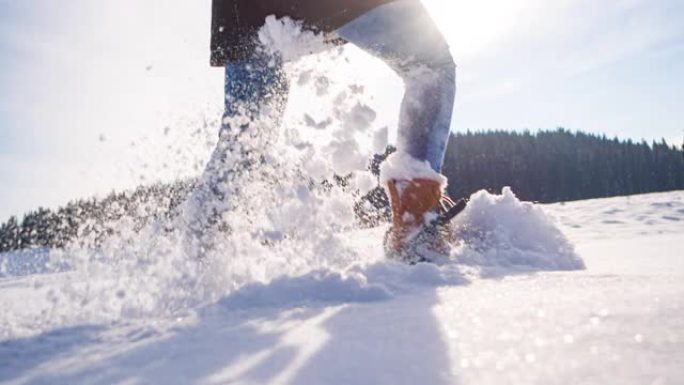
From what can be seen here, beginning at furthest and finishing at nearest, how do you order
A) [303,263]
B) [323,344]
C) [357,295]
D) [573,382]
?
1. [303,263]
2. [357,295]
3. [323,344]
4. [573,382]

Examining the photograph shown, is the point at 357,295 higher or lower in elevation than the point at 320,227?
lower

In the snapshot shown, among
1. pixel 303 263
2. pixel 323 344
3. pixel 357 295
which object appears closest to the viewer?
pixel 323 344

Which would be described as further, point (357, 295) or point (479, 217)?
point (479, 217)

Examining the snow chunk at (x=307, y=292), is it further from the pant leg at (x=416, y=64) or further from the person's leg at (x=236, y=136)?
the pant leg at (x=416, y=64)

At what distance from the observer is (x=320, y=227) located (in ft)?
6.29

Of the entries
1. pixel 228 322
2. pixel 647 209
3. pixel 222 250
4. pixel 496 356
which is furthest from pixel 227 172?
pixel 647 209

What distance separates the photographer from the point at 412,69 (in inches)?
76.5

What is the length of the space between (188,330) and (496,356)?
19.1 inches

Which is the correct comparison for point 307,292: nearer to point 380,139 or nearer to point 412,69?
point 380,139

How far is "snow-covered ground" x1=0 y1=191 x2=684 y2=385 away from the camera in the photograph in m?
0.50

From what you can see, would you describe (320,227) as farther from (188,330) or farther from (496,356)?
(496,356)

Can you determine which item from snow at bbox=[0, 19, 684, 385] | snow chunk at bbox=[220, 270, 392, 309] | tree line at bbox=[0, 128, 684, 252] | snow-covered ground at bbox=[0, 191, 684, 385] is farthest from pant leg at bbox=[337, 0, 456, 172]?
tree line at bbox=[0, 128, 684, 252]

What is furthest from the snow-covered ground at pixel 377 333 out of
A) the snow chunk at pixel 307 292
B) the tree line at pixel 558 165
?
the tree line at pixel 558 165

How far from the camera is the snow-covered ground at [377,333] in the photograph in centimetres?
50
